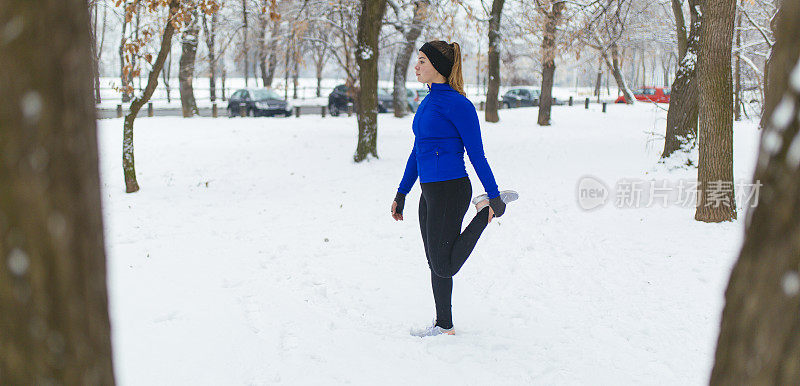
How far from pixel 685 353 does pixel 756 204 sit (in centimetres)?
304

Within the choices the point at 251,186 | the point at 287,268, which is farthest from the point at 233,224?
the point at 251,186

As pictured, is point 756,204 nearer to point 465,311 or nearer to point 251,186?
point 465,311

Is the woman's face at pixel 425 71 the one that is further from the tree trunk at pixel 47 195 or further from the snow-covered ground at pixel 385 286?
the tree trunk at pixel 47 195

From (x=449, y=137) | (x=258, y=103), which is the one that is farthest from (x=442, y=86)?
(x=258, y=103)

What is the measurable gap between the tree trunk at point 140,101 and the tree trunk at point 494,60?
515 inches

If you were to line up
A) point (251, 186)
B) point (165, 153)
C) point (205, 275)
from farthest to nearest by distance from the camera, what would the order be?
point (165, 153), point (251, 186), point (205, 275)

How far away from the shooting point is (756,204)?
4.06 ft

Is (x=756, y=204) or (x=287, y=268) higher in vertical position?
(x=756, y=204)

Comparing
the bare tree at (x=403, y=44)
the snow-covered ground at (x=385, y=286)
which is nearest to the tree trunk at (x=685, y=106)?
the snow-covered ground at (x=385, y=286)

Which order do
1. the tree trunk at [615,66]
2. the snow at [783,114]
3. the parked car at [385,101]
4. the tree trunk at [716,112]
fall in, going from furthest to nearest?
1. the parked car at [385,101]
2. the tree trunk at [615,66]
3. the tree trunk at [716,112]
4. the snow at [783,114]

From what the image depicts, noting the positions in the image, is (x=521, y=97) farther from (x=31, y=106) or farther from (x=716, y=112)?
(x=31, y=106)

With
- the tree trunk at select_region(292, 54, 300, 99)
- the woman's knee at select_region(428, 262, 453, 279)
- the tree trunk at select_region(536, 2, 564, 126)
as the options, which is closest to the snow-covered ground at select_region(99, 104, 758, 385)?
the woman's knee at select_region(428, 262, 453, 279)

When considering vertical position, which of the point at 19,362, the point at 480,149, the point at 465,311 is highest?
the point at 480,149

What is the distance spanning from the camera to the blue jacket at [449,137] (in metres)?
3.61
